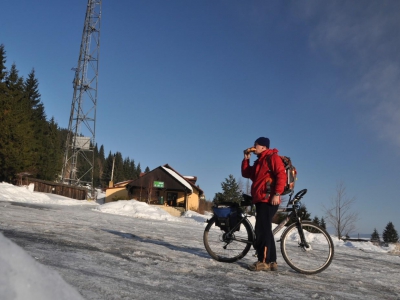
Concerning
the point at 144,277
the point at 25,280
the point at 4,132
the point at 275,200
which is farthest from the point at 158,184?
the point at 25,280

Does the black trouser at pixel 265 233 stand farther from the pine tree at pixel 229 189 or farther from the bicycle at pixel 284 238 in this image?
the pine tree at pixel 229 189

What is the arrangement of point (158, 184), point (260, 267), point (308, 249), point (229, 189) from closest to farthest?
point (260, 267), point (308, 249), point (158, 184), point (229, 189)

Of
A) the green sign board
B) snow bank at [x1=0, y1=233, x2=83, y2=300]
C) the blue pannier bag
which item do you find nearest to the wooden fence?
the green sign board

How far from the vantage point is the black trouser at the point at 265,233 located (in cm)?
458

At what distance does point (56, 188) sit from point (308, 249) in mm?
37151

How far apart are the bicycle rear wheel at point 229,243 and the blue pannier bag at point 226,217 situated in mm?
81

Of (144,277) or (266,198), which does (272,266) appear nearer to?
(266,198)

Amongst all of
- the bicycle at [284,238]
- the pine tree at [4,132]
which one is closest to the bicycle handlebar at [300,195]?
the bicycle at [284,238]

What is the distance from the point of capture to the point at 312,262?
4730 mm

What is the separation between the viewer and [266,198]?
15.4ft

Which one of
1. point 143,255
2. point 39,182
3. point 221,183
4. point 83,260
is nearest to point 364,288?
point 143,255

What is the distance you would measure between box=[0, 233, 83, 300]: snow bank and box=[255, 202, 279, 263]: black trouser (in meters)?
3.37

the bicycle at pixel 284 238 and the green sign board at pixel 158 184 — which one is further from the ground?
the green sign board at pixel 158 184

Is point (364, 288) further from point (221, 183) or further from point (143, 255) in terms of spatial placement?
point (221, 183)
